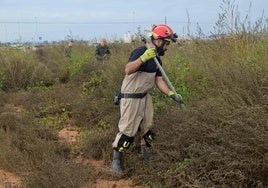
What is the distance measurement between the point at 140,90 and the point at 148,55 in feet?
1.74

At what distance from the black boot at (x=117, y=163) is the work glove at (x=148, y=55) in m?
1.35

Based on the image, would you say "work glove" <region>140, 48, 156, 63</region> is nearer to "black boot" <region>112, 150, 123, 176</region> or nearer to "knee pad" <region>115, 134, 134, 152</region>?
"knee pad" <region>115, 134, 134, 152</region>

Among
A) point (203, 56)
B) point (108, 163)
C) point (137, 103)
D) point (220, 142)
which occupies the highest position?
point (203, 56)

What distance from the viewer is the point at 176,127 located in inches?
193

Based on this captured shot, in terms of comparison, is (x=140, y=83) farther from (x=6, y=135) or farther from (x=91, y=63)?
(x=91, y=63)

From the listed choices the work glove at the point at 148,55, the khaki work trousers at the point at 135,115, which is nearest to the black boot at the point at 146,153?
the khaki work trousers at the point at 135,115

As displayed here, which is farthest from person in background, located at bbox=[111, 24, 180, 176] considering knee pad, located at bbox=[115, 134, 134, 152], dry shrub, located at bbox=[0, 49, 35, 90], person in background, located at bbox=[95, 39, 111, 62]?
person in background, located at bbox=[95, 39, 111, 62]

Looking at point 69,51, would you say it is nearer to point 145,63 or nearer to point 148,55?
point 145,63

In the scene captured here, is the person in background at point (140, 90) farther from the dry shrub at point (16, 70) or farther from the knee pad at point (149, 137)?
the dry shrub at point (16, 70)

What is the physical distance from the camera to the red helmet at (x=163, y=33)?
4.96 metres

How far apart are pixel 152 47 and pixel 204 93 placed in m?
1.01

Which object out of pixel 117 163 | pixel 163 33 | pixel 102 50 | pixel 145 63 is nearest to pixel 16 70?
pixel 102 50

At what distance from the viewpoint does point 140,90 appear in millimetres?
5082

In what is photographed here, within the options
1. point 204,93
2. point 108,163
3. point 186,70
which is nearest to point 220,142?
point 204,93
